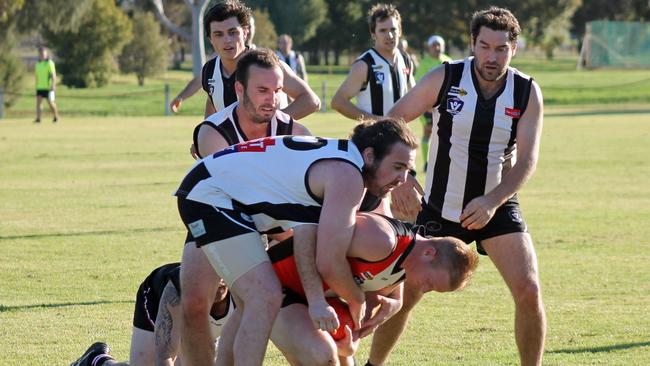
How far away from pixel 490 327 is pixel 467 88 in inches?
82.4

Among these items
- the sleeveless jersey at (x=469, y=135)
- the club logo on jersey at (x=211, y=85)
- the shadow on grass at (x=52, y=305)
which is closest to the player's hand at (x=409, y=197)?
the sleeveless jersey at (x=469, y=135)

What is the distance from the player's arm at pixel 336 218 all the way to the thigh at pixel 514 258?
1.63 m

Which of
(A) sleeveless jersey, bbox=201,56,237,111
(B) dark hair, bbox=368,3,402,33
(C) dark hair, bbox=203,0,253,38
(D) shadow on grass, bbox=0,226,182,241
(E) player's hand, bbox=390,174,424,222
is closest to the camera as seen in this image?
(E) player's hand, bbox=390,174,424,222

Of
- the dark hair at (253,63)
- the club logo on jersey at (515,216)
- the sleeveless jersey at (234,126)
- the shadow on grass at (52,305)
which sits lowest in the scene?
the shadow on grass at (52,305)

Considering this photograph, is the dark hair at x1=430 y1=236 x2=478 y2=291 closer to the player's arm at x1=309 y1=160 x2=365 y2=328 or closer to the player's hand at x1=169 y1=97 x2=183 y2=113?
the player's arm at x1=309 y1=160 x2=365 y2=328

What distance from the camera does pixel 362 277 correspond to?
562 centimetres

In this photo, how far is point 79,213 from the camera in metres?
14.8

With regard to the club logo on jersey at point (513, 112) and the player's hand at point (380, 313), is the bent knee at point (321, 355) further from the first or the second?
the club logo on jersey at point (513, 112)

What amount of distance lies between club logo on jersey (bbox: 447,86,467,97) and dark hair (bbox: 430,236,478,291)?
62.0 inches

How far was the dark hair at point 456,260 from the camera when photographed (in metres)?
5.59

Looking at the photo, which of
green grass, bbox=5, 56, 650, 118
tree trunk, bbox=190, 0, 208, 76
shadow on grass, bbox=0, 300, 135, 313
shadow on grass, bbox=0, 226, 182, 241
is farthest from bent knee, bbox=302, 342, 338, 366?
tree trunk, bbox=190, 0, 208, 76

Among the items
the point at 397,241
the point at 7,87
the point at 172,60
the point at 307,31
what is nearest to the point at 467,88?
the point at 397,241

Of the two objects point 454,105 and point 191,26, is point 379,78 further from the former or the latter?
point 191,26

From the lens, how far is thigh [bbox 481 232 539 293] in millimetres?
6691
